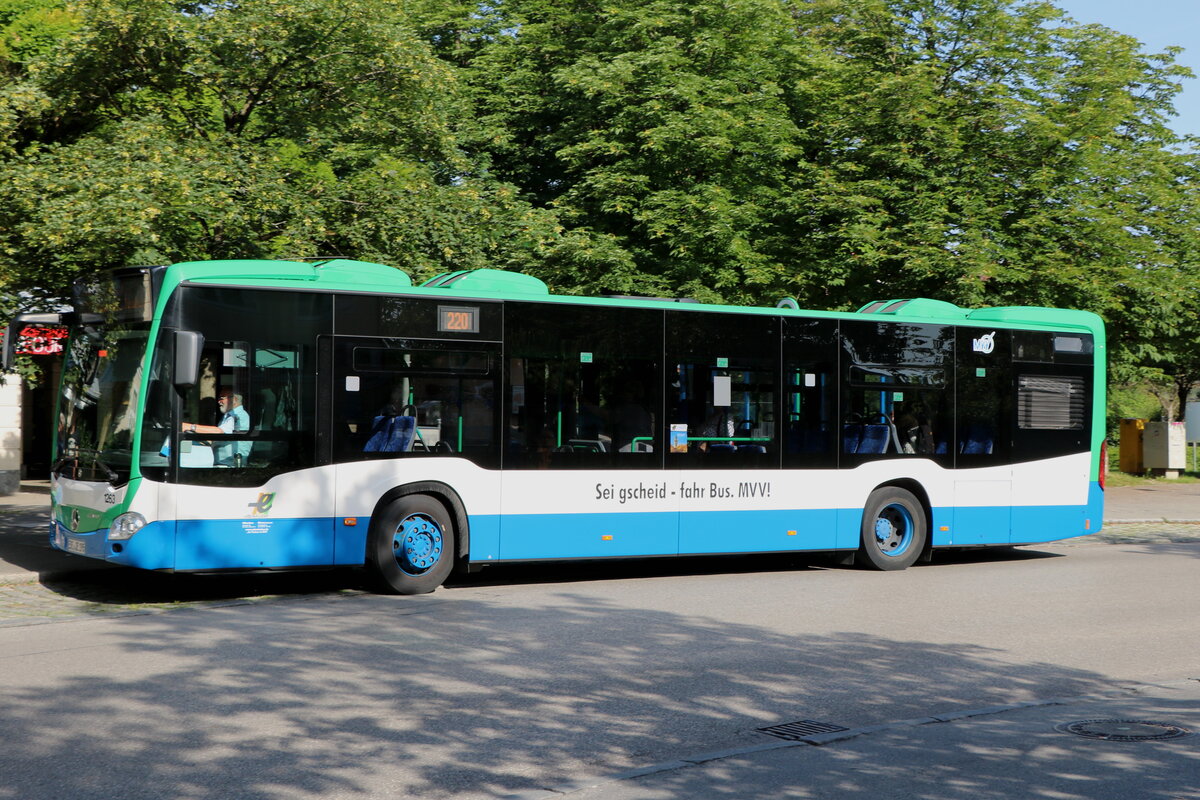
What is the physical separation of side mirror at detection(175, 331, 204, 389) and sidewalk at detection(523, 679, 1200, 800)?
608 centimetres

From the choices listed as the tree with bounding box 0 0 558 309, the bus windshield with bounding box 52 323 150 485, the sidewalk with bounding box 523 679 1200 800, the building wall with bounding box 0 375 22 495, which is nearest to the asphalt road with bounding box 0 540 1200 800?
the sidewalk with bounding box 523 679 1200 800

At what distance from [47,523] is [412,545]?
8.14 metres

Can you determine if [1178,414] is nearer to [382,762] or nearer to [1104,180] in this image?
[1104,180]

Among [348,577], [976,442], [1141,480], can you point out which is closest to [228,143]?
[348,577]

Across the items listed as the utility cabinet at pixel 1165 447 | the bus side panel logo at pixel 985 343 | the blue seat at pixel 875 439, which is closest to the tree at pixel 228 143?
the blue seat at pixel 875 439

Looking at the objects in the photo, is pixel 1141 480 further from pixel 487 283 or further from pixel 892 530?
pixel 487 283

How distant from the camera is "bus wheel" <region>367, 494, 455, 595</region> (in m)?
11.7

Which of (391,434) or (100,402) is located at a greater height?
(100,402)

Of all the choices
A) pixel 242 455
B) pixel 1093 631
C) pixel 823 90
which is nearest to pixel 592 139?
pixel 823 90

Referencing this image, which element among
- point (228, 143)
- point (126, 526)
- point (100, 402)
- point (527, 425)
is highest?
point (228, 143)

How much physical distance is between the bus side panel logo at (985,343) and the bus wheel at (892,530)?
1.99m

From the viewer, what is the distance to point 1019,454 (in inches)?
603

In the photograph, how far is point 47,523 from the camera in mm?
17547

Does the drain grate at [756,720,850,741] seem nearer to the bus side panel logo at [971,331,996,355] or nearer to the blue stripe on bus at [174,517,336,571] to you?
the blue stripe on bus at [174,517,336,571]
